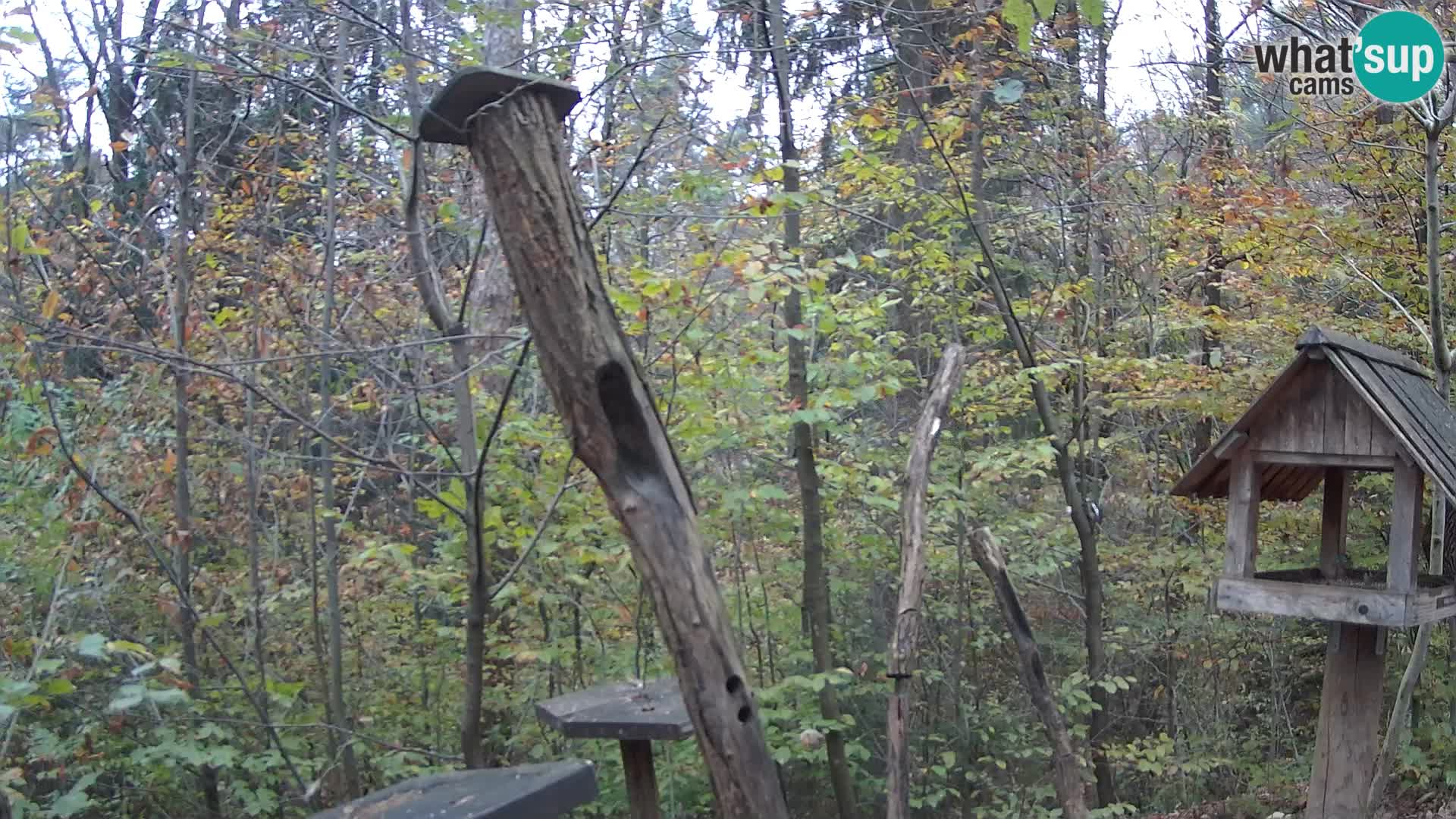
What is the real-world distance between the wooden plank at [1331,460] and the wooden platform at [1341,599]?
15.4 inches

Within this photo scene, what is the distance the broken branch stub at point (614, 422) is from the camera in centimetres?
265

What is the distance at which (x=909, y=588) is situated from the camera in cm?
368

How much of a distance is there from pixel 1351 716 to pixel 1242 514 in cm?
79

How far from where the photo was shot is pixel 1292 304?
6.91 m

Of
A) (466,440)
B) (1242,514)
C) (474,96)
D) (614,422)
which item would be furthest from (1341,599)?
(466,440)

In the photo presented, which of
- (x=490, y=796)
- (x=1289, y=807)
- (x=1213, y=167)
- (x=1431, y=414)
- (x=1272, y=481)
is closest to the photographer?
(x=490, y=796)

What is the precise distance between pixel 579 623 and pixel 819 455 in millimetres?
1840

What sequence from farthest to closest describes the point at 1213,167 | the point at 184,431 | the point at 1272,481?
the point at 1213,167
the point at 184,431
the point at 1272,481

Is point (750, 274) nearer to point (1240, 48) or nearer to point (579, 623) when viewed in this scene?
point (579, 623)

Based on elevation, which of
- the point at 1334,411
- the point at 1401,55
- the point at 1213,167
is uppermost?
the point at 1213,167

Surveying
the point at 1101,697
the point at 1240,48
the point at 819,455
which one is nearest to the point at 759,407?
the point at 819,455

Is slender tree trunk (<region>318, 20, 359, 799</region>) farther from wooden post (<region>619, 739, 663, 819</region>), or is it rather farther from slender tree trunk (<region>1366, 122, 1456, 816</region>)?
slender tree trunk (<region>1366, 122, 1456, 816</region>)

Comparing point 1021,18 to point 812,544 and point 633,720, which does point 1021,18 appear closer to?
point 633,720

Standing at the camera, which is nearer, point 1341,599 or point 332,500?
point 1341,599
